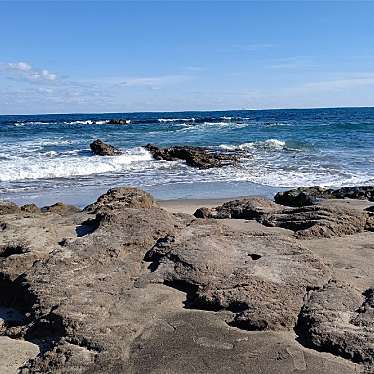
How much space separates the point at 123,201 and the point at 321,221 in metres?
2.48

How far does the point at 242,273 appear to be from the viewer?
3.88 metres

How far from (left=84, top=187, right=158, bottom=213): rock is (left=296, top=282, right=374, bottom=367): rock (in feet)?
10.3

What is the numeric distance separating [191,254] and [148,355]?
4.00 feet

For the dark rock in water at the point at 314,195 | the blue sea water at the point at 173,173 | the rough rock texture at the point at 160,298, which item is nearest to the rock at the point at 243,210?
the rough rock texture at the point at 160,298

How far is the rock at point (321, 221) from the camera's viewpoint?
5.45m

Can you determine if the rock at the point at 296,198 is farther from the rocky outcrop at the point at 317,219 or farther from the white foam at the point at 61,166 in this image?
the white foam at the point at 61,166

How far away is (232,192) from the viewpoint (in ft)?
38.5

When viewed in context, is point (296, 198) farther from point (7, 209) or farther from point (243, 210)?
point (7, 209)

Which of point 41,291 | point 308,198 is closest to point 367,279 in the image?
point 41,291

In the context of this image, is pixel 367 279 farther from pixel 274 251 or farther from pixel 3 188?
pixel 3 188

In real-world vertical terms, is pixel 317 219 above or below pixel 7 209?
above

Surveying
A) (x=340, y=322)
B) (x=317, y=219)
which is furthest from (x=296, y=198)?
(x=340, y=322)

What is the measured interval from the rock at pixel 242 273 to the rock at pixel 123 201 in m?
1.66

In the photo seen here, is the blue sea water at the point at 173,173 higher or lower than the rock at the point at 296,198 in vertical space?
Result: lower
